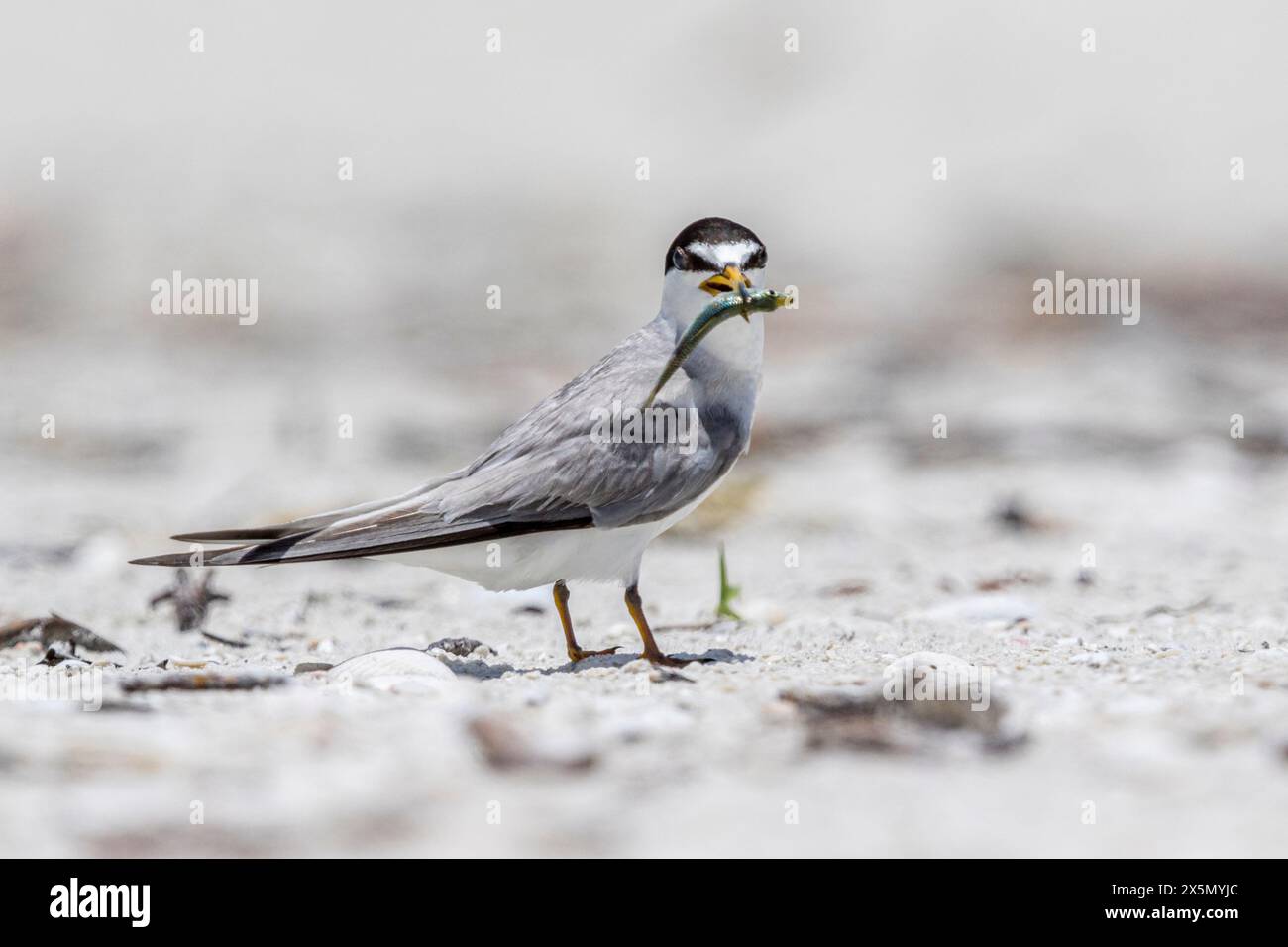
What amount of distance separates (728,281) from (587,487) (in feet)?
2.35

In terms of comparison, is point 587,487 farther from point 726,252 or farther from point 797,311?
point 797,311

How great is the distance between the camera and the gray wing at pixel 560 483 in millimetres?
4180

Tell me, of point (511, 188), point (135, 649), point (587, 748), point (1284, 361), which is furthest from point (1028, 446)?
point (511, 188)

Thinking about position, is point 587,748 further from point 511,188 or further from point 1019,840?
point 511,188

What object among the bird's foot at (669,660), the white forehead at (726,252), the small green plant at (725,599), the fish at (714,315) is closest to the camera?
the bird's foot at (669,660)

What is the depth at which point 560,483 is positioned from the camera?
168 inches

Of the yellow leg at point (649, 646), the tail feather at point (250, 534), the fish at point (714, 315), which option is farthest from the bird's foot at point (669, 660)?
the tail feather at point (250, 534)

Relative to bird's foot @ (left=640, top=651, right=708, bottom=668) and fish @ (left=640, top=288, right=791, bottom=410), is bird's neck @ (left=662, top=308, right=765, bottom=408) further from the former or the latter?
bird's foot @ (left=640, top=651, right=708, bottom=668)

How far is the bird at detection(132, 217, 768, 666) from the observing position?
4195 mm

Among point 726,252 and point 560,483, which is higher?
point 726,252

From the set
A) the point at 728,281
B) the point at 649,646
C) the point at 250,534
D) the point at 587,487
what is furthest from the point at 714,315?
the point at 250,534

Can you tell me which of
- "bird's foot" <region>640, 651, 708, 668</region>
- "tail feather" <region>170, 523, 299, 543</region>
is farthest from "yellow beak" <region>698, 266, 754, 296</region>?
"tail feather" <region>170, 523, 299, 543</region>

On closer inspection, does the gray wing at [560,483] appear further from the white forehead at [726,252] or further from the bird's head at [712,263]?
the white forehead at [726,252]

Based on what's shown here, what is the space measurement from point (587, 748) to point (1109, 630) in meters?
2.50
